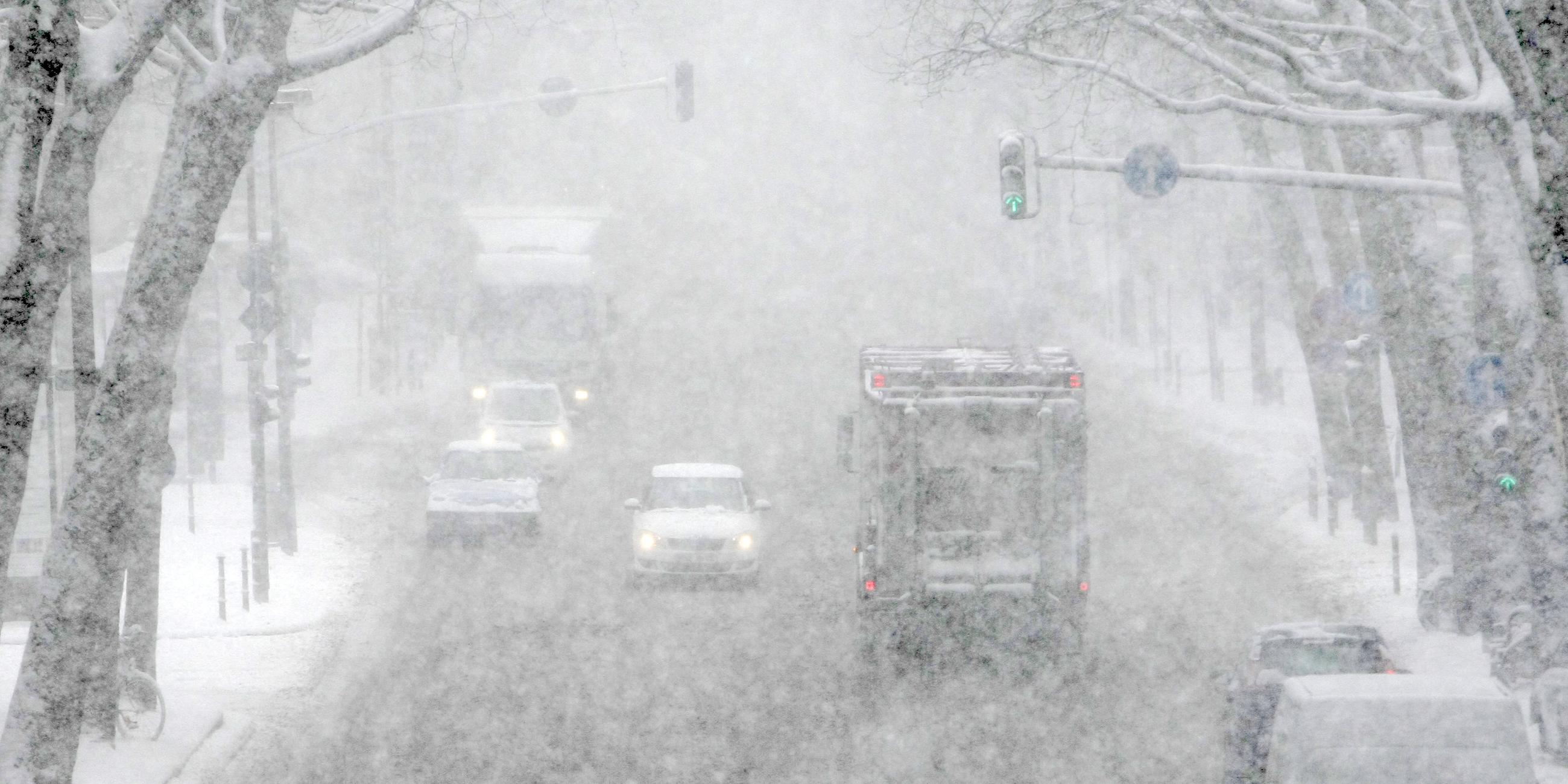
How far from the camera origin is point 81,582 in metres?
10.8

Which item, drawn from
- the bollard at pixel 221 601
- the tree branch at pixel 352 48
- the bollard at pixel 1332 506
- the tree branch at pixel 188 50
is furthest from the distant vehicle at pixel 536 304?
the tree branch at pixel 352 48

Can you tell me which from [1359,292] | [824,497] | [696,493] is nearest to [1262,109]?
[1359,292]

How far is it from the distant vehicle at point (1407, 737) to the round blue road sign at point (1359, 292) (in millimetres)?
13869

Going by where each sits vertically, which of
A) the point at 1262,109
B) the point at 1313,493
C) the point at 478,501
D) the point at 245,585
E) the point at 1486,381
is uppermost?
the point at 1262,109

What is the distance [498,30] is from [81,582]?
48.4m

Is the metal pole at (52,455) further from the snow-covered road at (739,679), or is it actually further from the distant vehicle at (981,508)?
the distant vehicle at (981,508)

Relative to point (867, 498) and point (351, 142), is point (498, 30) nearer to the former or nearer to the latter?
point (351, 142)

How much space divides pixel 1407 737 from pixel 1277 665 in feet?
16.0

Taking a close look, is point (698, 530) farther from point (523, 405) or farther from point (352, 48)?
point (523, 405)

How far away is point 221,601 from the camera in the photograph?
20.1 metres

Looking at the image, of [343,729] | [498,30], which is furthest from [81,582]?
[498,30]

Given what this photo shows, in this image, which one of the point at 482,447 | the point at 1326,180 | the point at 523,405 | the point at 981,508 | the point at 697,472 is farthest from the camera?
the point at 523,405

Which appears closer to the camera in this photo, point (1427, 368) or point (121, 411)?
point (121, 411)

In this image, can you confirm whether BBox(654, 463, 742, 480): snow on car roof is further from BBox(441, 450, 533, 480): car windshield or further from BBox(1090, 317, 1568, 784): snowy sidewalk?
BBox(1090, 317, 1568, 784): snowy sidewalk
